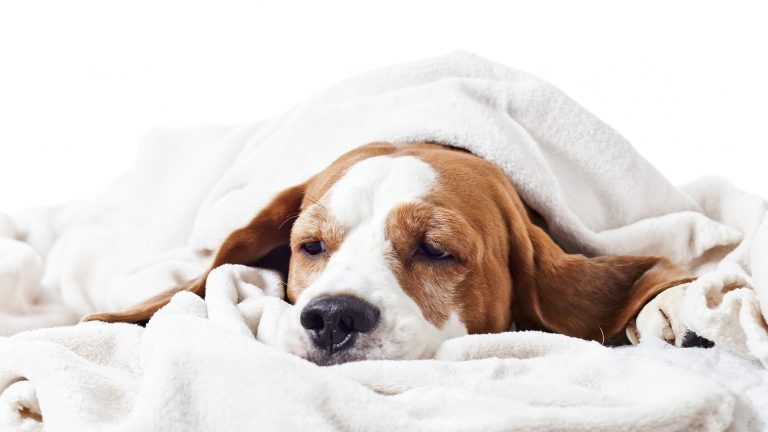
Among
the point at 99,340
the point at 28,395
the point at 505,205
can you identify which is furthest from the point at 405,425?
the point at 505,205

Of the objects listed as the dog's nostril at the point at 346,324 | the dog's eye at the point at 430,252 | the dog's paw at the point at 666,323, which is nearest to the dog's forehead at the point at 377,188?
the dog's eye at the point at 430,252

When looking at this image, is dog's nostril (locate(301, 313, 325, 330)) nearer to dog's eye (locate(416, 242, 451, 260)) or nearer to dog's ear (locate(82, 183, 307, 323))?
dog's eye (locate(416, 242, 451, 260))

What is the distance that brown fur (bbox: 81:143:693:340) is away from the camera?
2178 millimetres

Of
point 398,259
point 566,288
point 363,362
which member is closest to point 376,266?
point 398,259

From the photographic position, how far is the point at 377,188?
89.6 inches

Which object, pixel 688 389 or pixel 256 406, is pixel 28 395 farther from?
pixel 688 389

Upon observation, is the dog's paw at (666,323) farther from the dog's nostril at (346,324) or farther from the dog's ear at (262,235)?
the dog's ear at (262,235)

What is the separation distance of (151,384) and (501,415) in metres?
0.53

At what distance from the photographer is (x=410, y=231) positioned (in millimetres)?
2172

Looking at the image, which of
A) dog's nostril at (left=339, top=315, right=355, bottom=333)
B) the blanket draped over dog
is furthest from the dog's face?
the blanket draped over dog

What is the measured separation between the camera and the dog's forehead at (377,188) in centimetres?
223

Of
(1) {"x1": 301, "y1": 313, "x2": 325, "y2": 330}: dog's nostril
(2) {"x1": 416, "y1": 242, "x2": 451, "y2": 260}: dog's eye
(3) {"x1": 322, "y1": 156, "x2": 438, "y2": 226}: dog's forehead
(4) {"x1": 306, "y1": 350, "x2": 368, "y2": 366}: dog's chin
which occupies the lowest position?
(4) {"x1": 306, "y1": 350, "x2": 368, "y2": 366}: dog's chin

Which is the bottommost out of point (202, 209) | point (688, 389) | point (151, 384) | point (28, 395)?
point (202, 209)

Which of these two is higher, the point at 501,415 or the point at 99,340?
the point at 501,415
